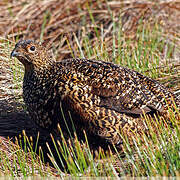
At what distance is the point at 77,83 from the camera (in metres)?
4.13

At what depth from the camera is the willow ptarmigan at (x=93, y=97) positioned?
13.2ft

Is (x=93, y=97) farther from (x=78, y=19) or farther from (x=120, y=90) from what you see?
(x=78, y=19)

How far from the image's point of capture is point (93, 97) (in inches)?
161

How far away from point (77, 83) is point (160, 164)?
135 cm

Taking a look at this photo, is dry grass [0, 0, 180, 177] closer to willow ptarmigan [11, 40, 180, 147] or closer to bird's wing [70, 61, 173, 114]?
willow ptarmigan [11, 40, 180, 147]

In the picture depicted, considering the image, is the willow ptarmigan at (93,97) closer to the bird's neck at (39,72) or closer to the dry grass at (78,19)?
the bird's neck at (39,72)

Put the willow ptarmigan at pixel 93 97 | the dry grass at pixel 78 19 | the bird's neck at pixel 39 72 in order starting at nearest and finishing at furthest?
the willow ptarmigan at pixel 93 97 < the bird's neck at pixel 39 72 < the dry grass at pixel 78 19

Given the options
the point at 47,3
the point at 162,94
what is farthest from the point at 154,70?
the point at 47,3

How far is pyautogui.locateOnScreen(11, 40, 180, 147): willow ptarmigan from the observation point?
404 cm

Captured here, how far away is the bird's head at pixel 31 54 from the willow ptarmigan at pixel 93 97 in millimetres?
11

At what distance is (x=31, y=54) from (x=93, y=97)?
954mm

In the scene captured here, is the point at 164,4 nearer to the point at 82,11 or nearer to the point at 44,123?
the point at 82,11

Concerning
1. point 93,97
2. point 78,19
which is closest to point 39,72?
point 93,97

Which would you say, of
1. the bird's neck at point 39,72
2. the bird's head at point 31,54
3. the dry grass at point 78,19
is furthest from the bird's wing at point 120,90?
the dry grass at point 78,19
